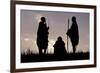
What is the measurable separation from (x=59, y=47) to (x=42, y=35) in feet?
0.71

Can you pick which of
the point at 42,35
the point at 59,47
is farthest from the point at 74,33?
the point at 42,35

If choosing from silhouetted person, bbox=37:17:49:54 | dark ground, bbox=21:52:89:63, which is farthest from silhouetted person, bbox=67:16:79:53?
silhouetted person, bbox=37:17:49:54

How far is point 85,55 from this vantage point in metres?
2.01

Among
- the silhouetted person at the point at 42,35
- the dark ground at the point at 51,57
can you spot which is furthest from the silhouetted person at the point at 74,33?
the silhouetted person at the point at 42,35

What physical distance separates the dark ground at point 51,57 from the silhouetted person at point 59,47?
0.04 m

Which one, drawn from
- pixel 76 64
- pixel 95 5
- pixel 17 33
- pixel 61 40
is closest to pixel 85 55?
pixel 76 64

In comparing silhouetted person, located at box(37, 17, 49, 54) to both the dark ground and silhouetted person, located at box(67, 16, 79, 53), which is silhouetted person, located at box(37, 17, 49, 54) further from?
silhouetted person, located at box(67, 16, 79, 53)

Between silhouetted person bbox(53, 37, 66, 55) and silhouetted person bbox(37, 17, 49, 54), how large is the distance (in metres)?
0.11

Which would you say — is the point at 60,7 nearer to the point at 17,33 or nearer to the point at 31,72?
the point at 17,33

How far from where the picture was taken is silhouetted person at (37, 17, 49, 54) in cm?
187

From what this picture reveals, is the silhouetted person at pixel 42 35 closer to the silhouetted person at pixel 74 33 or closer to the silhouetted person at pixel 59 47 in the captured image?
the silhouetted person at pixel 59 47

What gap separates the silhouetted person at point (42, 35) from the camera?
1.87m

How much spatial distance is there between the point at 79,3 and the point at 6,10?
0.76 metres

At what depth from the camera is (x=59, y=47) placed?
1935mm
